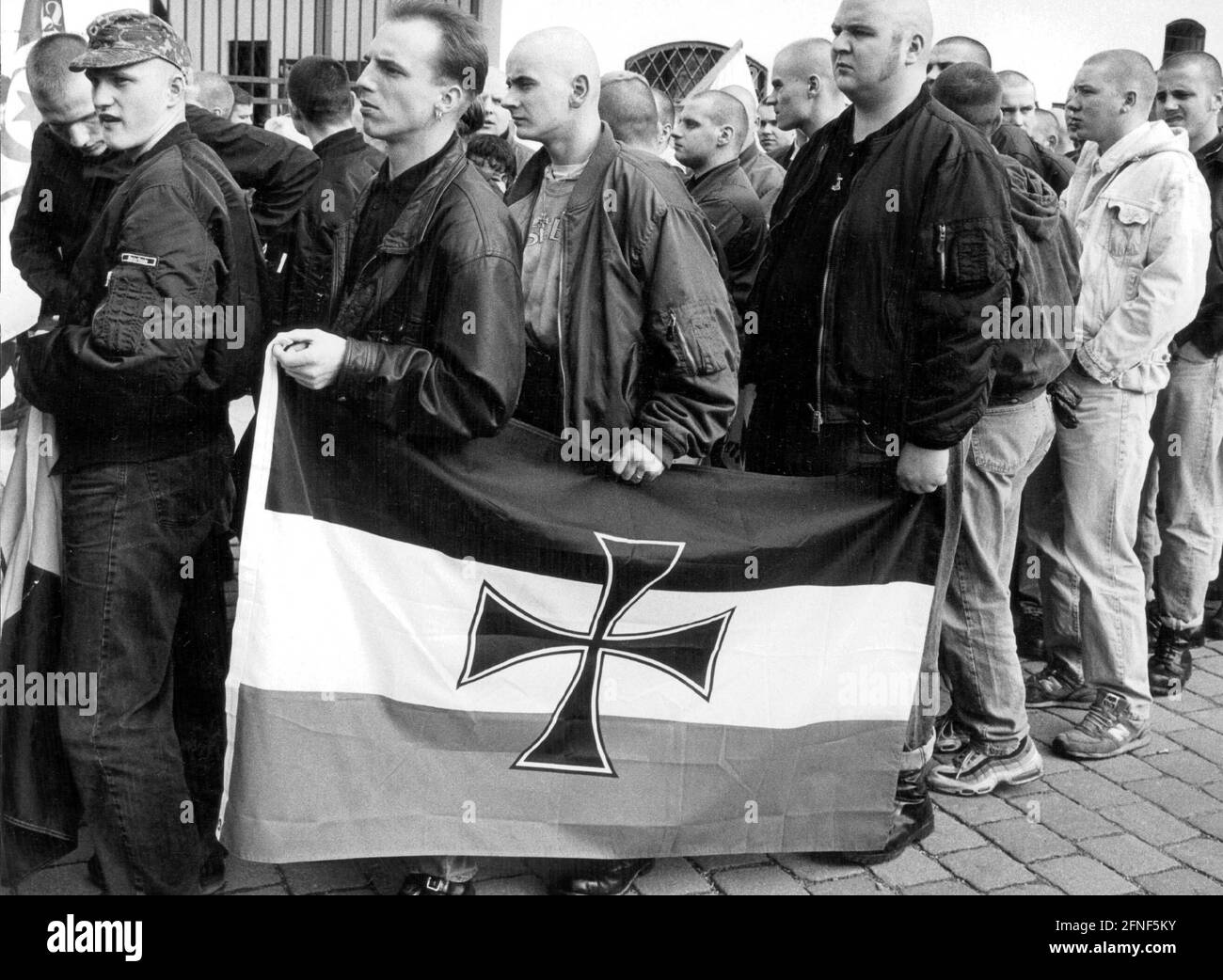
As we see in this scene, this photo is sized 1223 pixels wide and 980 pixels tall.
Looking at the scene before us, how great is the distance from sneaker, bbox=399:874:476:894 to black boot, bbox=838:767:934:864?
106cm

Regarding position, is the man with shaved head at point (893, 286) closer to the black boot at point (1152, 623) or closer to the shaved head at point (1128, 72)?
the shaved head at point (1128, 72)

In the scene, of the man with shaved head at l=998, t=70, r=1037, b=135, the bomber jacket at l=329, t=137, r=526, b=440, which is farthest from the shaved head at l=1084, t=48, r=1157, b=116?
the bomber jacket at l=329, t=137, r=526, b=440

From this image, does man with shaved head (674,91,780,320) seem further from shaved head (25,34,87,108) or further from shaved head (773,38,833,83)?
shaved head (25,34,87,108)

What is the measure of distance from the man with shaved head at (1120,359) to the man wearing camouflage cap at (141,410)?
281cm

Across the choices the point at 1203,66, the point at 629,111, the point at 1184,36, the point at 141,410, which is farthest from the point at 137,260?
the point at 1184,36

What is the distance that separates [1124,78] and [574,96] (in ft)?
7.26

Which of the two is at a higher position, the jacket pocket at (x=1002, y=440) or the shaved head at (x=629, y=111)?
the shaved head at (x=629, y=111)

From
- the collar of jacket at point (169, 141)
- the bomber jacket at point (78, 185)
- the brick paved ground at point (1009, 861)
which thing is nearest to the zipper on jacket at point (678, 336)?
the collar of jacket at point (169, 141)

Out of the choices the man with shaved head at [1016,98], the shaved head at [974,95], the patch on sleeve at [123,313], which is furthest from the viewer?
the man with shaved head at [1016,98]

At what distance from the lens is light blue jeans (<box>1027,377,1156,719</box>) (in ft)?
16.3

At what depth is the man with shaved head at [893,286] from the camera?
3.86 metres

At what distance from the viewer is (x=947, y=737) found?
478cm

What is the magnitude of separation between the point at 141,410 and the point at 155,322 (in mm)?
231
